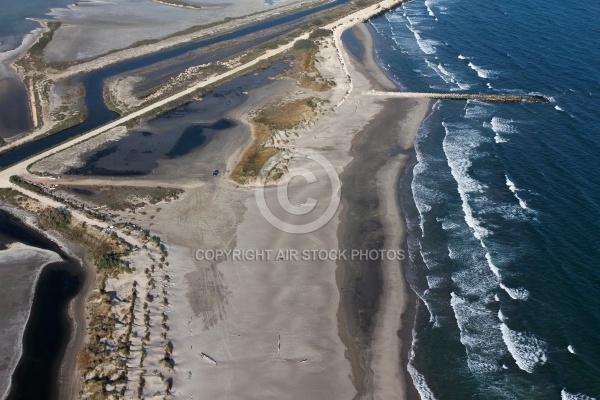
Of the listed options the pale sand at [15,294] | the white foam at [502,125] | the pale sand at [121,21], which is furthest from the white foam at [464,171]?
the pale sand at [121,21]

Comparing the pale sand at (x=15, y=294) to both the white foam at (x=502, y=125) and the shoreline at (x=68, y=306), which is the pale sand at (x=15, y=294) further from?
the white foam at (x=502, y=125)

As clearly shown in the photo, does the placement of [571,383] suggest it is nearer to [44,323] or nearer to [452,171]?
[452,171]

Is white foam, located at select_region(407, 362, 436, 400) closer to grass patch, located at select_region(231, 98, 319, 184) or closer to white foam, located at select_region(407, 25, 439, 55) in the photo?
grass patch, located at select_region(231, 98, 319, 184)

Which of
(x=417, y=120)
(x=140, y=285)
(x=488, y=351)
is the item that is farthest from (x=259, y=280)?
(x=417, y=120)

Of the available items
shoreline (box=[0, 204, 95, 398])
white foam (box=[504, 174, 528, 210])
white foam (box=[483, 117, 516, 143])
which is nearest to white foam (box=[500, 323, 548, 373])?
white foam (box=[504, 174, 528, 210])

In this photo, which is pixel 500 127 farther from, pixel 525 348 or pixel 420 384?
pixel 420 384
